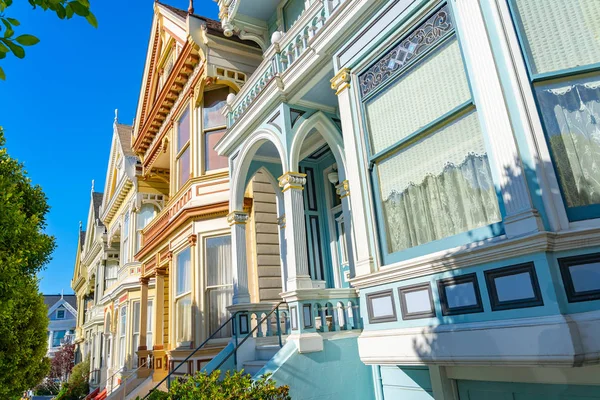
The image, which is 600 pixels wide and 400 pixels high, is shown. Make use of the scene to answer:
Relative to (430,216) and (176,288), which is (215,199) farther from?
(430,216)

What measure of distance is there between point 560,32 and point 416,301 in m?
A: 3.14

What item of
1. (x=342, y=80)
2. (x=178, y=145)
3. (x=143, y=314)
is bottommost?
(x=143, y=314)

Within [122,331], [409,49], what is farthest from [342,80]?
[122,331]

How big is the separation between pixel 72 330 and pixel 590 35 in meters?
72.2

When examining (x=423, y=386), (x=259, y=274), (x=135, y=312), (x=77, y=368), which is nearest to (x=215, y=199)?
(x=259, y=274)

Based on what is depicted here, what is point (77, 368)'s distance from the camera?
98.1 feet

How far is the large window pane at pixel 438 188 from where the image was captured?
453cm

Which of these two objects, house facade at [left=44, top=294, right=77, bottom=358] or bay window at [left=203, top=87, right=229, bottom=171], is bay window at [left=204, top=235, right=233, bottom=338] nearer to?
bay window at [left=203, top=87, right=229, bottom=171]

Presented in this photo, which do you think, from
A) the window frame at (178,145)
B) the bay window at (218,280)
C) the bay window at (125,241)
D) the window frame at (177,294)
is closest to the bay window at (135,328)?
the bay window at (125,241)

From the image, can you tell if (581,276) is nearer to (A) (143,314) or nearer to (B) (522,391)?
(B) (522,391)

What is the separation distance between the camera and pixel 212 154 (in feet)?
42.4

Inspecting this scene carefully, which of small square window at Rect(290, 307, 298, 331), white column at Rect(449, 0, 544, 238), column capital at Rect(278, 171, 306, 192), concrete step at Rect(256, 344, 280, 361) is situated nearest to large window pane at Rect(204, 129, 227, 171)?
column capital at Rect(278, 171, 306, 192)

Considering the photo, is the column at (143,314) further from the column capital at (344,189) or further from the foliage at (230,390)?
the foliage at (230,390)

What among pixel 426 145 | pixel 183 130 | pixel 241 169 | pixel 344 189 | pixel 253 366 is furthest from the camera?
pixel 183 130
